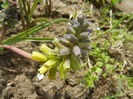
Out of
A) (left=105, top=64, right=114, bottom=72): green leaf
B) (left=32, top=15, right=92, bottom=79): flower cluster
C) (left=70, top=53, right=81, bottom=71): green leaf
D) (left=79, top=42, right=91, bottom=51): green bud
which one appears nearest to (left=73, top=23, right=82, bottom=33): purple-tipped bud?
(left=32, top=15, right=92, bottom=79): flower cluster

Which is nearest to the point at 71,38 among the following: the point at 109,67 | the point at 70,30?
the point at 70,30

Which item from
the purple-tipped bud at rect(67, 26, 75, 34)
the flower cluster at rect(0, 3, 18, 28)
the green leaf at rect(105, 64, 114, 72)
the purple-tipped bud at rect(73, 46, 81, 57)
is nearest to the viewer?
the purple-tipped bud at rect(73, 46, 81, 57)

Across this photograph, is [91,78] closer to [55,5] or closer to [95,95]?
[95,95]

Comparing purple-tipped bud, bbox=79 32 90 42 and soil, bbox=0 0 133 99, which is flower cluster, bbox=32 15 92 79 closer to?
purple-tipped bud, bbox=79 32 90 42

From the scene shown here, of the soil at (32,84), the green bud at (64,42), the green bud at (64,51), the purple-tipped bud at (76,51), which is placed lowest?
the soil at (32,84)

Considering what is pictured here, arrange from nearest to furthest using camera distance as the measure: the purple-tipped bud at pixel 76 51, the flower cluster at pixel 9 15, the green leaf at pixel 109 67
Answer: the purple-tipped bud at pixel 76 51 → the flower cluster at pixel 9 15 → the green leaf at pixel 109 67

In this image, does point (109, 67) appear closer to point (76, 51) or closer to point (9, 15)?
point (76, 51)

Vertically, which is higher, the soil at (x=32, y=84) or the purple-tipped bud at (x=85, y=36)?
the purple-tipped bud at (x=85, y=36)

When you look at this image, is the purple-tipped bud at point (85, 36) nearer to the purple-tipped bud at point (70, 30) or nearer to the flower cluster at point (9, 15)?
the purple-tipped bud at point (70, 30)

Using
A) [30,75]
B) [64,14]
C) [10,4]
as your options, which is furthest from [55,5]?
[30,75]

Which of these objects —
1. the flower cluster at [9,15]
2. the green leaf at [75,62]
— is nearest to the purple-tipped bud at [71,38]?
the green leaf at [75,62]

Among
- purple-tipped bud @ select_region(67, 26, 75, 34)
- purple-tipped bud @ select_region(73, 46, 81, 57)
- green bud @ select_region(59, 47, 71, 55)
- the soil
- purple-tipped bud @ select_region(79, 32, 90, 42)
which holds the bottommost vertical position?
the soil
